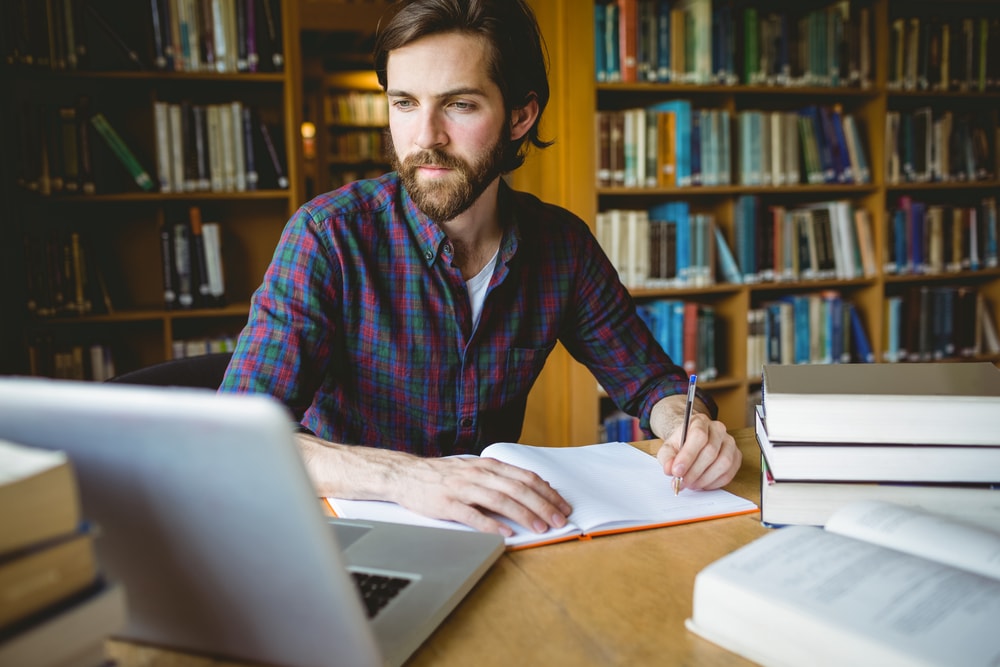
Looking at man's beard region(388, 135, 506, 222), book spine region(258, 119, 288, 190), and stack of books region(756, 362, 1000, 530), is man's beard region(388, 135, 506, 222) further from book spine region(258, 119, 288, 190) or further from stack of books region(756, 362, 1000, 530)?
book spine region(258, 119, 288, 190)

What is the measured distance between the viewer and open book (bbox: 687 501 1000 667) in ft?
1.64

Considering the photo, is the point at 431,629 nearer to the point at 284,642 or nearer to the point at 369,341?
the point at 284,642

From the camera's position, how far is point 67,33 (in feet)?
7.64

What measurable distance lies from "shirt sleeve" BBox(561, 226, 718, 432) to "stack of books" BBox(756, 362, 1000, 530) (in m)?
0.68

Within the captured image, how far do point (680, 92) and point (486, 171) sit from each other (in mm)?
1764

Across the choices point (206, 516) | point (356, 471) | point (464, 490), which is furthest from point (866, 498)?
point (206, 516)

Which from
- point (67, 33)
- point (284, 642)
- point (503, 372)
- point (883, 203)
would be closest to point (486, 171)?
point (503, 372)

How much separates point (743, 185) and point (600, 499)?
7.50ft

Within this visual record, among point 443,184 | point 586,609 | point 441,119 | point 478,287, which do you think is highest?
point 441,119

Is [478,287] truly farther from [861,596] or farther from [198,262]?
[198,262]

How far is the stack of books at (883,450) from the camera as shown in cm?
75

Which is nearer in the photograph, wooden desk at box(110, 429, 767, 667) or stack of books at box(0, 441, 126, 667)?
stack of books at box(0, 441, 126, 667)

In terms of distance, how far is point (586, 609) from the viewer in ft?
2.11

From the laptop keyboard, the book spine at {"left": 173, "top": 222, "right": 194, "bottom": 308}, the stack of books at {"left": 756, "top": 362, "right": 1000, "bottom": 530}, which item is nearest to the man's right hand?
the laptop keyboard
